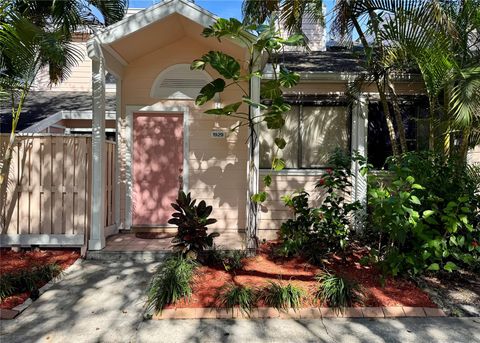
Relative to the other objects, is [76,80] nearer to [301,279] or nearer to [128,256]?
[128,256]

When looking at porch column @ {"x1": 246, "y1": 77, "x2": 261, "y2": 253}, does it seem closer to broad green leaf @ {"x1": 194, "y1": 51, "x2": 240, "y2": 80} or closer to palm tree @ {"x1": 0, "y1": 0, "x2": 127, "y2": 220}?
broad green leaf @ {"x1": 194, "y1": 51, "x2": 240, "y2": 80}

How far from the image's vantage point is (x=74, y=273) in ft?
18.0

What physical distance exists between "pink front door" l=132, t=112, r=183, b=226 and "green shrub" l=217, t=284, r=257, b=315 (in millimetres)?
3253

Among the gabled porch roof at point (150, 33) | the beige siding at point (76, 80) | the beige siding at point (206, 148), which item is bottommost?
the beige siding at point (206, 148)

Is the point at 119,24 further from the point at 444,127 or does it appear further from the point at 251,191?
the point at 444,127

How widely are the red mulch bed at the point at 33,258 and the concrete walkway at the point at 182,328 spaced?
3.00 feet

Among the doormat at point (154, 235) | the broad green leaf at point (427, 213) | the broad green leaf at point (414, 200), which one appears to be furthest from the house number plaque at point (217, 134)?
the broad green leaf at point (427, 213)

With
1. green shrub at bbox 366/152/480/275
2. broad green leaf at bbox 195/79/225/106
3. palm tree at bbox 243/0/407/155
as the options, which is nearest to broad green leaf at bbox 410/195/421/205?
green shrub at bbox 366/152/480/275

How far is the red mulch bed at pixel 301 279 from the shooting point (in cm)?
453

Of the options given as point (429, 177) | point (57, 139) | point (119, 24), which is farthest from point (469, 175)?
point (57, 139)

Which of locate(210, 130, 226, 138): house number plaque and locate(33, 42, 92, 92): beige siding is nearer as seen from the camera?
locate(210, 130, 226, 138): house number plaque

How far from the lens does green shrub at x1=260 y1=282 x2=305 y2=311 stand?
173 inches

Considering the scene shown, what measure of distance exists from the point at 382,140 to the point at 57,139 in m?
5.91

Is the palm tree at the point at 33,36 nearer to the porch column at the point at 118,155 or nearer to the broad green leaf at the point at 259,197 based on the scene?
the porch column at the point at 118,155
